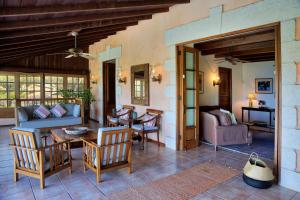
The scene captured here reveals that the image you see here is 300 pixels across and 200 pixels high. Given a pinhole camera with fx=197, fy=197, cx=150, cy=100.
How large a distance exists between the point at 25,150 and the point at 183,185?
7.58 feet

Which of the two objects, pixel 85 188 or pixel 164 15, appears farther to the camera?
pixel 164 15

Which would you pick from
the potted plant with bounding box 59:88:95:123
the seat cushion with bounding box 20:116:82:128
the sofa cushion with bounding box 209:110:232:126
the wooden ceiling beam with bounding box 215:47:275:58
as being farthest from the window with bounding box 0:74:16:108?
the wooden ceiling beam with bounding box 215:47:275:58

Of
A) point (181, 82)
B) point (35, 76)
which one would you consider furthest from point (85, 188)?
point (35, 76)

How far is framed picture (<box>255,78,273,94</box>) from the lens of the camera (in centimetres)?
768

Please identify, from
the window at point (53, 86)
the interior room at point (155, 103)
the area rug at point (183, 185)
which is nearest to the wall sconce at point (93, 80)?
the interior room at point (155, 103)

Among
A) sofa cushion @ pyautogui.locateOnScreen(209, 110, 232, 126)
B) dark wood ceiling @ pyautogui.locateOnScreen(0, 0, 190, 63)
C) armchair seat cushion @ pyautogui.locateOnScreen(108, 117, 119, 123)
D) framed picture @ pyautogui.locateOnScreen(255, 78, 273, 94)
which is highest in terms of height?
dark wood ceiling @ pyautogui.locateOnScreen(0, 0, 190, 63)

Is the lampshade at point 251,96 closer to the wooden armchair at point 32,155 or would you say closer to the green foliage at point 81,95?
the green foliage at point 81,95

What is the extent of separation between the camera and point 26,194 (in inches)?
102

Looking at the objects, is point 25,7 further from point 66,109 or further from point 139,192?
point 66,109

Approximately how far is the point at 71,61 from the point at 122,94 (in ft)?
12.4

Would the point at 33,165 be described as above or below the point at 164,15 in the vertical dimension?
below

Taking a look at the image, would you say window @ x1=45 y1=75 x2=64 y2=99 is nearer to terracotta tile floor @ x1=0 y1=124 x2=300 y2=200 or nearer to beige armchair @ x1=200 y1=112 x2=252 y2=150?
terracotta tile floor @ x1=0 y1=124 x2=300 y2=200

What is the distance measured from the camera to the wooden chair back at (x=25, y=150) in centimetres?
268

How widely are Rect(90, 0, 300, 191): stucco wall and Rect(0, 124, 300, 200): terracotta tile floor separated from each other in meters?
0.61
